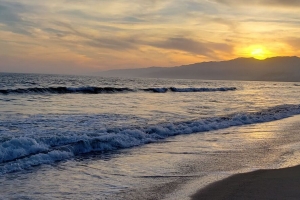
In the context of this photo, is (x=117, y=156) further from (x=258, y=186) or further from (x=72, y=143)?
(x=258, y=186)

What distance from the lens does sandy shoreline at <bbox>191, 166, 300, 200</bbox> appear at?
615 cm

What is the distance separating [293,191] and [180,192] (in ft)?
6.63

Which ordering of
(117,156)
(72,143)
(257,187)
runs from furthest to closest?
(72,143), (117,156), (257,187)

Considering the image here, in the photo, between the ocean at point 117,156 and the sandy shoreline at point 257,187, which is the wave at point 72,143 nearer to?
the ocean at point 117,156

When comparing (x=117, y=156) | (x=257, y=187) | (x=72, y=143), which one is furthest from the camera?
(x=72, y=143)

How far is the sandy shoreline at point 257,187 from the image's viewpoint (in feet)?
20.2

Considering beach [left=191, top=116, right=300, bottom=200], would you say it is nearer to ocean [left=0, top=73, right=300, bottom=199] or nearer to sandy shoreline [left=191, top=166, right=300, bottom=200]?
sandy shoreline [left=191, top=166, right=300, bottom=200]

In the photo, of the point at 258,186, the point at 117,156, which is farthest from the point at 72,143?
the point at 258,186

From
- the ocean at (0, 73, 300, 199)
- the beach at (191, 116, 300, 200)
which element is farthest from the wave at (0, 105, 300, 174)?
the beach at (191, 116, 300, 200)

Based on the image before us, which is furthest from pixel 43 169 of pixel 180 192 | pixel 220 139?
pixel 220 139

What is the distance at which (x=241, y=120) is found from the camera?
59.3ft

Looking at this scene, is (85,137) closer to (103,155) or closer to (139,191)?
(103,155)

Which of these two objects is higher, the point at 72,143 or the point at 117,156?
the point at 72,143

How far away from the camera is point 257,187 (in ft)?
22.0
